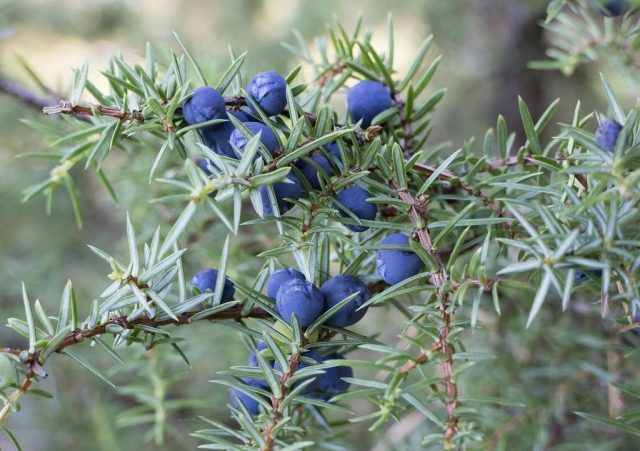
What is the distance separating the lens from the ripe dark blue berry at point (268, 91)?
44 cm

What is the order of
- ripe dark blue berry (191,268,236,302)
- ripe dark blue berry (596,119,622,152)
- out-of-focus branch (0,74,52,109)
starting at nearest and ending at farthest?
ripe dark blue berry (596,119,622,152)
ripe dark blue berry (191,268,236,302)
out-of-focus branch (0,74,52,109)

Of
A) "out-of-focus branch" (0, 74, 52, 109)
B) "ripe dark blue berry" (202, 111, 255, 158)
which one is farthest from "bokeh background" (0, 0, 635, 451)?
"ripe dark blue berry" (202, 111, 255, 158)

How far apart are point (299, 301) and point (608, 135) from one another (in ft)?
0.77

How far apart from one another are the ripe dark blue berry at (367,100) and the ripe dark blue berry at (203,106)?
0.47ft

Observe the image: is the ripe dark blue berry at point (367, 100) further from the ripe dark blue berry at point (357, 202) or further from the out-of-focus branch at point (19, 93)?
the out-of-focus branch at point (19, 93)

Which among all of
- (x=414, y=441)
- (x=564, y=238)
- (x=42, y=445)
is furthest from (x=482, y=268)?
(x=42, y=445)

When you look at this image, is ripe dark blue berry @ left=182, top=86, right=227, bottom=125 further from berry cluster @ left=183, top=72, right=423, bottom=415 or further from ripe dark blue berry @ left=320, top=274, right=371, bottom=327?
ripe dark blue berry @ left=320, top=274, right=371, bottom=327

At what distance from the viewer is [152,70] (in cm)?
52

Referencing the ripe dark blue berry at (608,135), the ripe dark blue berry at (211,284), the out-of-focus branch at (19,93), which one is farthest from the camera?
the out-of-focus branch at (19,93)

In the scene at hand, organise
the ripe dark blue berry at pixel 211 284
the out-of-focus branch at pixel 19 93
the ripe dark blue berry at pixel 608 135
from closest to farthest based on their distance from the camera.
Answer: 1. the ripe dark blue berry at pixel 608 135
2. the ripe dark blue berry at pixel 211 284
3. the out-of-focus branch at pixel 19 93

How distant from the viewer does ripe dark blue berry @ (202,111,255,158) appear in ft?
1.46

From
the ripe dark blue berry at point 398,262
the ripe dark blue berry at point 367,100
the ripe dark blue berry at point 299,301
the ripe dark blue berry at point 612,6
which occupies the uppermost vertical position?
the ripe dark blue berry at point 612,6

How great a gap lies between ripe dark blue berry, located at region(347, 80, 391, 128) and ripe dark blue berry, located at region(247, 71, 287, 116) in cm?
10

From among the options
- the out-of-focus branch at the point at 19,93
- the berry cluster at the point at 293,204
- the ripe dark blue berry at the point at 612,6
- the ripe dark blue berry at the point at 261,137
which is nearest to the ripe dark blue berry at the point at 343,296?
the berry cluster at the point at 293,204
